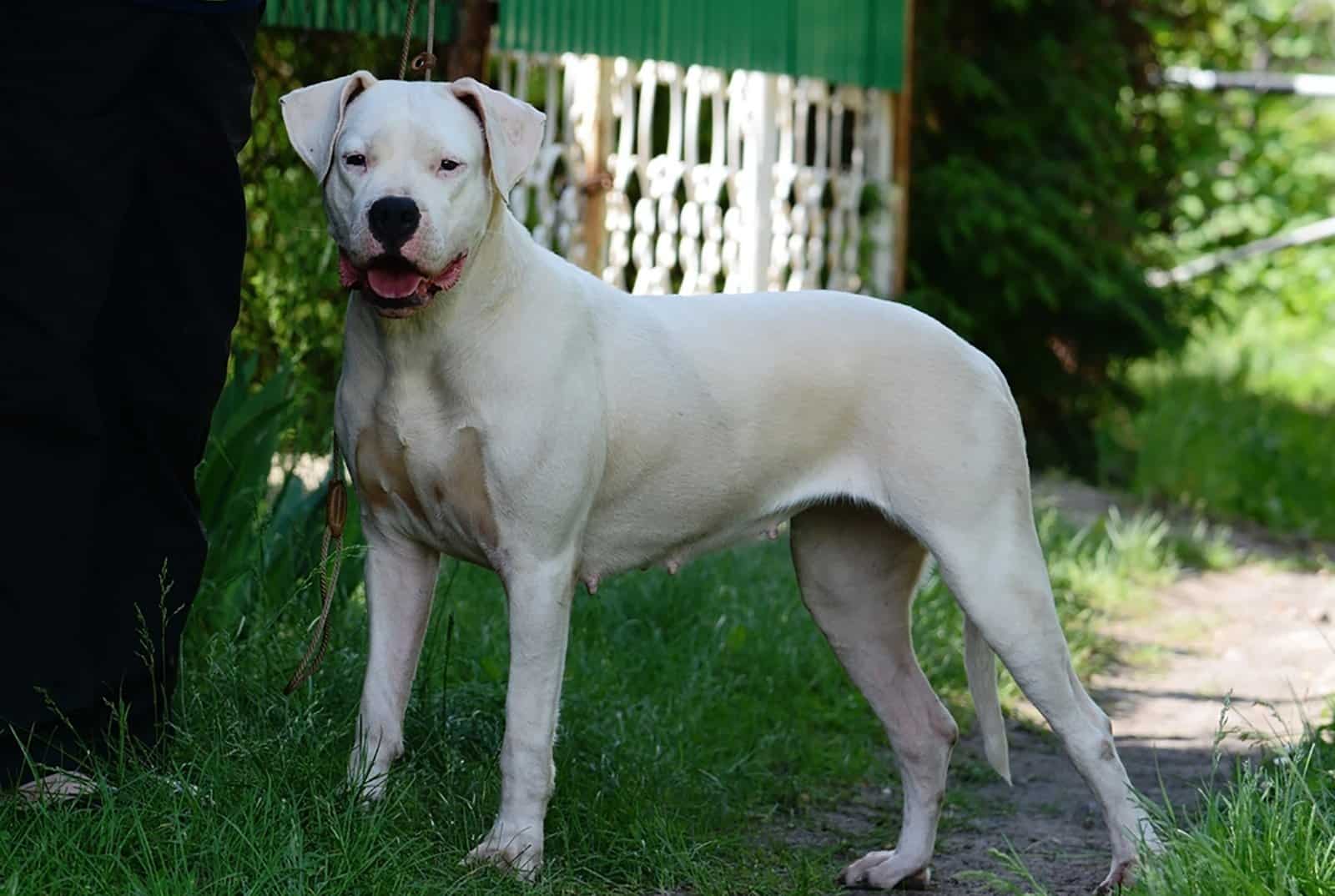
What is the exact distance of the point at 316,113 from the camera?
10.1 feet

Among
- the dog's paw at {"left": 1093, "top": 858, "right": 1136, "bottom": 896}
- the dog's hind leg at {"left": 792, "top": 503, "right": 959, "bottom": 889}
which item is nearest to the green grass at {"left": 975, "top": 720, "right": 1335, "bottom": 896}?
the dog's paw at {"left": 1093, "top": 858, "right": 1136, "bottom": 896}

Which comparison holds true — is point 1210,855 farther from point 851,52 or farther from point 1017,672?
point 851,52

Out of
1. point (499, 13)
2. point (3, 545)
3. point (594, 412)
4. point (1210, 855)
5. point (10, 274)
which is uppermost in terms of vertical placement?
point (499, 13)

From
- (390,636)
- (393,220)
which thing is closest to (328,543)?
(390,636)

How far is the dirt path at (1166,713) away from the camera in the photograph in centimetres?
397

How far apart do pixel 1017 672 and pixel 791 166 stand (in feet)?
15.3

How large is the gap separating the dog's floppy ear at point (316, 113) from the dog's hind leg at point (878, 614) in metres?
1.37

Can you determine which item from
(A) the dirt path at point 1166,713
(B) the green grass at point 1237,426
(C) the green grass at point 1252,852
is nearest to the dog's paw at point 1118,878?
(A) the dirt path at point 1166,713

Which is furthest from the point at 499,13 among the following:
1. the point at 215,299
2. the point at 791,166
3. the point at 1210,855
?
the point at 1210,855

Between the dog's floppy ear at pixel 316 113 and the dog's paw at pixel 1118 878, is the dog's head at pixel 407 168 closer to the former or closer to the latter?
the dog's floppy ear at pixel 316 113

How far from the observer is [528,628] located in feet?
10.5

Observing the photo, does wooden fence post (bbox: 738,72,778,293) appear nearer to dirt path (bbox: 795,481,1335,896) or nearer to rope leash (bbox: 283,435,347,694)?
dirt path (bbox: 795,481,1335,896)

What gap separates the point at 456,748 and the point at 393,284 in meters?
1.19

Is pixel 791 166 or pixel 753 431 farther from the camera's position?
pixel 791 166
